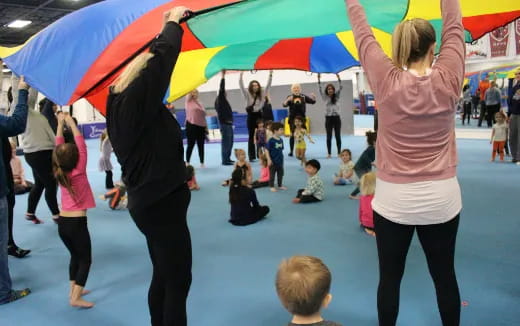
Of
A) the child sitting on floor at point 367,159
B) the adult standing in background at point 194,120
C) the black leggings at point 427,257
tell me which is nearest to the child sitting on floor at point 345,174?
the child sitting on floor at point 367,159

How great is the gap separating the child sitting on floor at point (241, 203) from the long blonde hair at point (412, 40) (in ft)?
8.36

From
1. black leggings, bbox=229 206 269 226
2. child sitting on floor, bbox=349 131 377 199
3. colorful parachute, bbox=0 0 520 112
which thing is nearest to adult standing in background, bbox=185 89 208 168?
black leggings, bbox=229 206 269 226

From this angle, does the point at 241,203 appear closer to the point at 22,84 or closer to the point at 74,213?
the point at 74,213

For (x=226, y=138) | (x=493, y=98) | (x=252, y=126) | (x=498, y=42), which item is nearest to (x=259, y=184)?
(x=226, y=138)

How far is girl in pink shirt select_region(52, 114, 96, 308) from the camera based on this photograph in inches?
96.3

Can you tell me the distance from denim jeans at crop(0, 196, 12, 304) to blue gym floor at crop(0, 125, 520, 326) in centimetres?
8

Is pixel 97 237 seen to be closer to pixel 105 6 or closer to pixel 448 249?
pixel 105 6

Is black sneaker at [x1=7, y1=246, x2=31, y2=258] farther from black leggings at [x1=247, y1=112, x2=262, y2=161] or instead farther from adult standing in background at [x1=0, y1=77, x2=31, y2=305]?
black leggings at [x1=247, y1=112, x2=262, y2=161]

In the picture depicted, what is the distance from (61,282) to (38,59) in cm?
146

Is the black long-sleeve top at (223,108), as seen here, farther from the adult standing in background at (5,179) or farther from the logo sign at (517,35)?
the logo sign at (517,35)

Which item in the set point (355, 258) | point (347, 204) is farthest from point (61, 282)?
point (347, 204)

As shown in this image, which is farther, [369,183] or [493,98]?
[493,98]

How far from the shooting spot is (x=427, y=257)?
5.01ft

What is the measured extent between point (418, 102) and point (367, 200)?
2115 mm
